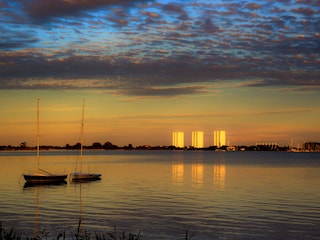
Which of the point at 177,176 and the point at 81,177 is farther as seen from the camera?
the point at 177,176

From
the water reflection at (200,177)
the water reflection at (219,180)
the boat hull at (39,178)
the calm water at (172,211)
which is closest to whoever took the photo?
the calm water at (172,211)

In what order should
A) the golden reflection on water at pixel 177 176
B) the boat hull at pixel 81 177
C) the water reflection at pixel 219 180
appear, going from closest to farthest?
the water reflection at pixel 219 180
the golden reflection on water at pixel 177 176
the boat hull at pixel 81 177

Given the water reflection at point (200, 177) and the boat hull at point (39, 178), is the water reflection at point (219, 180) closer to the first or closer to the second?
the water reflection at point (200, 177)

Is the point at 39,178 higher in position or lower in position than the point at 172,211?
higher

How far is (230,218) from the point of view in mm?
42062

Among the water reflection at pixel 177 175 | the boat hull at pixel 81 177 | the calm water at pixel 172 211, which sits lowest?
the calm water at pixel 172 211

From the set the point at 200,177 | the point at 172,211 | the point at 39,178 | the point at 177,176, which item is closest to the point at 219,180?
the point at 200,177

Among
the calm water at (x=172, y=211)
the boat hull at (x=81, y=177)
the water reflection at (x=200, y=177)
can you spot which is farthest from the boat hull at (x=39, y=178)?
the water reflection at (x=200, y=177)

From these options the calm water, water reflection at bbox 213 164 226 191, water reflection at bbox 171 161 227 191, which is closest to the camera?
the calm water

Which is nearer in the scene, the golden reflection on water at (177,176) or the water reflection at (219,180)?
the water reflection at (219,180)

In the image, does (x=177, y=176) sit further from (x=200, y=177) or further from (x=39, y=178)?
(x=39, y=178)

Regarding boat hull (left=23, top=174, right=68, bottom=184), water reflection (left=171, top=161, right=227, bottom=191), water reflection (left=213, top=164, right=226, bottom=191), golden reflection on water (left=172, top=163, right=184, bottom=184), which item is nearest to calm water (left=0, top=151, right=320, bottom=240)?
Answer: water reflection (left=213, top=164, right=226, bottom=191)

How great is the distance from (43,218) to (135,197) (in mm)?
18003

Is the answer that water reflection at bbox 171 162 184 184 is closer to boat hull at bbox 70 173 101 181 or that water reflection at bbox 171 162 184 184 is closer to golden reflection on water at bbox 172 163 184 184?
golden reflection on water at bbox 172 163 184 184
